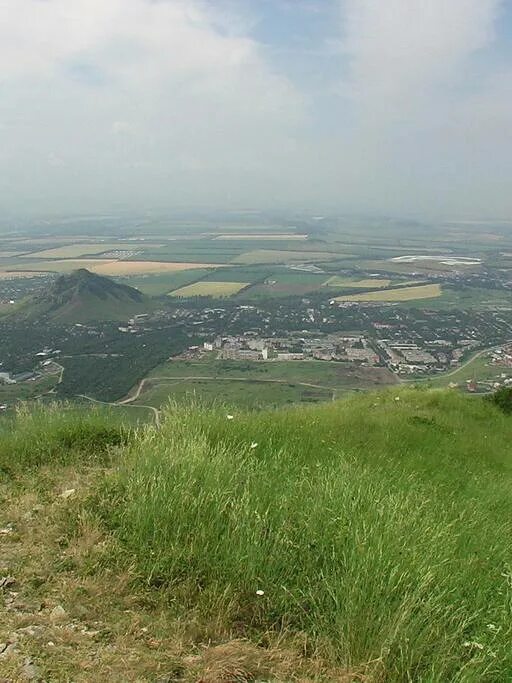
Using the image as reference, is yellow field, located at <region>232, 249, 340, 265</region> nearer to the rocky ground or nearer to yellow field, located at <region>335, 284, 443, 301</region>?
yellow field, located at <region>335, 284, 443, 301</region>

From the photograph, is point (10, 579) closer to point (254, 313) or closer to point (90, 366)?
point (90, 366)

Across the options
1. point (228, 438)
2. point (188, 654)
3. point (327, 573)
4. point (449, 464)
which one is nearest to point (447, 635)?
point (327, 573)

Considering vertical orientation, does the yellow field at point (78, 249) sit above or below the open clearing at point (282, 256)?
above

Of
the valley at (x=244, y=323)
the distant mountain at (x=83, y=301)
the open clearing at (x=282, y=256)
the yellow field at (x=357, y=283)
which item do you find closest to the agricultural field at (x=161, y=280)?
the valley at (x=244, y=323)

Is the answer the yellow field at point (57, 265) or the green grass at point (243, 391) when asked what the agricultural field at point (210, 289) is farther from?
the green grass at point (243, 391)

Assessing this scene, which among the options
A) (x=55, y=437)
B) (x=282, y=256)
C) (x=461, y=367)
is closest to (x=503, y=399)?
(x=55, y=437)

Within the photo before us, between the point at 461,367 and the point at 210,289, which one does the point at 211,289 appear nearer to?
the point at 210,289

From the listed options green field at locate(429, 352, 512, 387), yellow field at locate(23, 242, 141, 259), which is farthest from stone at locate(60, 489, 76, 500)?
yellow field at locate(23, 242, 141, 259)

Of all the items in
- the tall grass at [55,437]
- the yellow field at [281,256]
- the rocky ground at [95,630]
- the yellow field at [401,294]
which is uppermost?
the rocky ground at [95,630]
